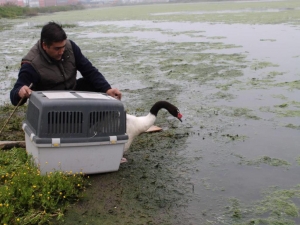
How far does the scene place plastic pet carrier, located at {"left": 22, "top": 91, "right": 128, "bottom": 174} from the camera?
3.88 meters

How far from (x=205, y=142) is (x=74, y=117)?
1.91 m

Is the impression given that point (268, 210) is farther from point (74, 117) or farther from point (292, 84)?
point (292, 84)

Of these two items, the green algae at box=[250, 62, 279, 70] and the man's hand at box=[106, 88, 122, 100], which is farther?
the green algae at box=[250, 62, 279, 70]

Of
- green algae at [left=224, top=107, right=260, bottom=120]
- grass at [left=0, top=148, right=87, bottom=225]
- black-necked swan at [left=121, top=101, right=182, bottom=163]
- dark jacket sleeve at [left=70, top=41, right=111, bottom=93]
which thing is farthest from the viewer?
green algae at [left=224, top=107, right=260, bottom=120]

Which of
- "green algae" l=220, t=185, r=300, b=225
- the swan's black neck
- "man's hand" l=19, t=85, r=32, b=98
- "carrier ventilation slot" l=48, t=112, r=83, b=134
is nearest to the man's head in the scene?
"man's hand" l=19, t=85, r=32, b=98

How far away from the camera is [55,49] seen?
14.4 ft

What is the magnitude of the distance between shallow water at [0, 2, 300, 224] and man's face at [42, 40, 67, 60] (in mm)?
1280

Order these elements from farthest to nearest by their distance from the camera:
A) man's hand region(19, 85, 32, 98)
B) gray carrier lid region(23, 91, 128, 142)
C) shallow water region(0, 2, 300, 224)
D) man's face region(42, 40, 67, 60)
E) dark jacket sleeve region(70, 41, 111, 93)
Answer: dark jacket sleeve region(70, 41, 111, 93), man's face region(42, 40, 67, 60), man's hand region(19, 85, 32, 98), gray carrier lid region(23, 91, 128, 142), shallow water region(0, 2, 300, 224)

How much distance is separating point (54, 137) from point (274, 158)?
91.2 inches

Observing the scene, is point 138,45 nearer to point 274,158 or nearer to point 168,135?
point 168,135

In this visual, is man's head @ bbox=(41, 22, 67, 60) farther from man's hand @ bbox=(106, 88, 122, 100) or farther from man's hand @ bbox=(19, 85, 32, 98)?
man's hand @ bbox=(106, 88, 122, 100)

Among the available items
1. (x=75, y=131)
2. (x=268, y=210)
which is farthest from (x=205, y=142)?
(x=75, y=131)

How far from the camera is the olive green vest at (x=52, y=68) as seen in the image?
4.50m

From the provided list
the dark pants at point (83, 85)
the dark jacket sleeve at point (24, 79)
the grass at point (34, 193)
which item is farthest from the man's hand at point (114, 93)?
the grass at point (34, 193)
